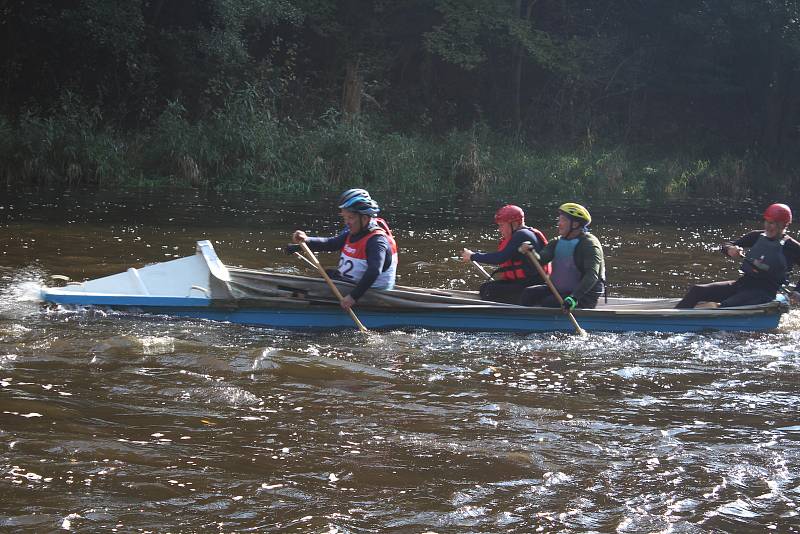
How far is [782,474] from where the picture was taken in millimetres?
5445

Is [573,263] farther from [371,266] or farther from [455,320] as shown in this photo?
[371,266]

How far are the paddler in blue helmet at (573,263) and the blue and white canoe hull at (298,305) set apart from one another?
0.24m

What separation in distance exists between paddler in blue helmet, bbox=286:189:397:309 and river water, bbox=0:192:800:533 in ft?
1.69

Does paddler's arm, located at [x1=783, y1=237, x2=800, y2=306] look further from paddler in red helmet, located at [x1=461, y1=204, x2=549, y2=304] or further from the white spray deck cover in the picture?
the white spray deck cover

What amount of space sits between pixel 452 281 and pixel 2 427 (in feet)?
23.0

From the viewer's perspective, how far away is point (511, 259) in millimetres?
9266

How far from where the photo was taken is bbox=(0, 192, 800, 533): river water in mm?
4750

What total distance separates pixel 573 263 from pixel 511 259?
1.88 ft

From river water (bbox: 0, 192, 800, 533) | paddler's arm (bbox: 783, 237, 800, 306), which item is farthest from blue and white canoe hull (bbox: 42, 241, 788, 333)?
paddler's arm (bbox: 783, 237, 800, 306)

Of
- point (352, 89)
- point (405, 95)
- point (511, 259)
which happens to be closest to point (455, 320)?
point (511, 259)

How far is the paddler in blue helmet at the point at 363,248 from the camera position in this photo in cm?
852

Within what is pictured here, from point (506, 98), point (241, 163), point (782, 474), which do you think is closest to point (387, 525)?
point (782, 474)

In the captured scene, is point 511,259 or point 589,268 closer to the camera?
point 589,268

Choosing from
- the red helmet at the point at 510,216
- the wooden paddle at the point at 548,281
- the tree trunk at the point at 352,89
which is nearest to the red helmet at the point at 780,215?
the wooden paddle at the point at 548,281
